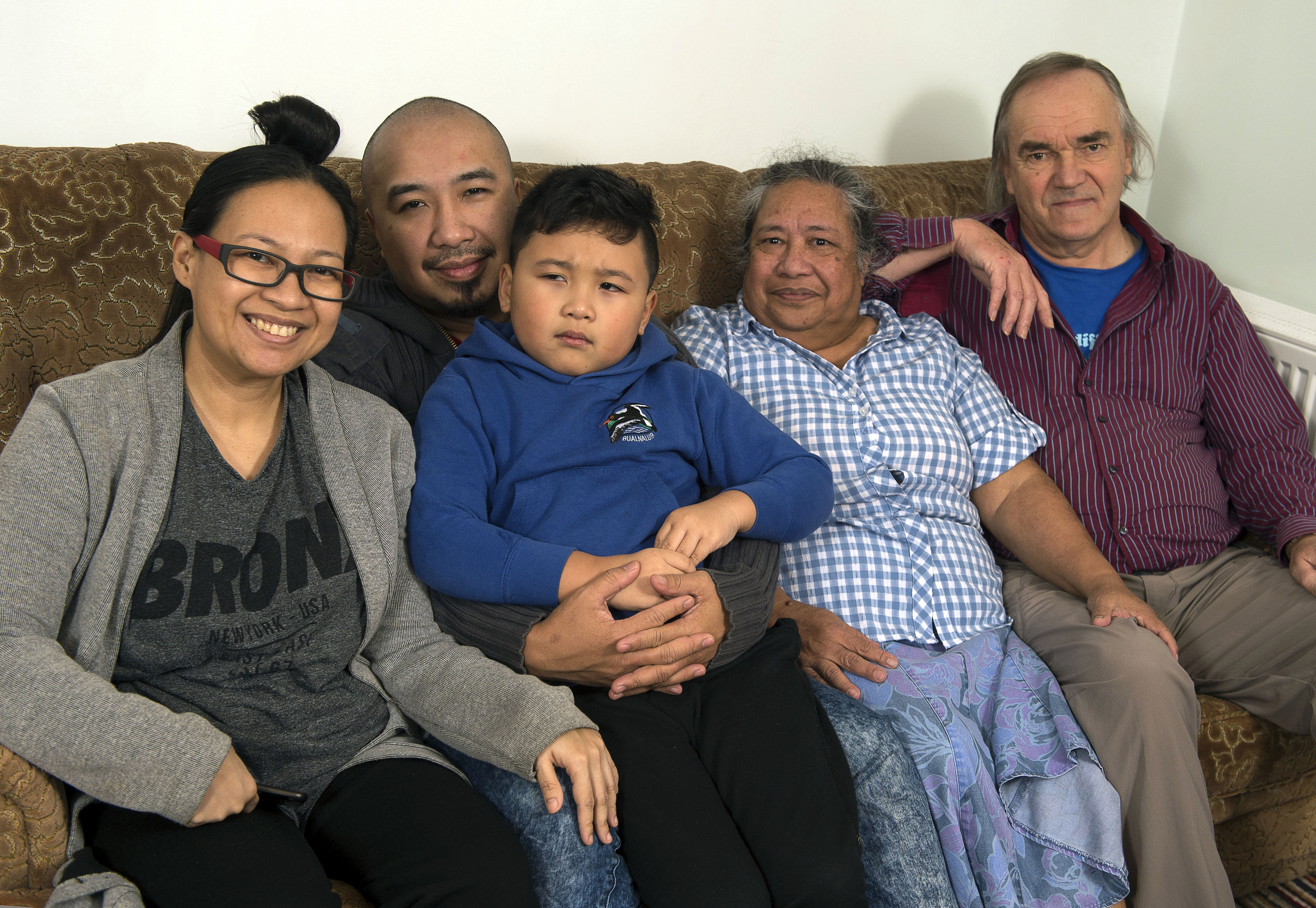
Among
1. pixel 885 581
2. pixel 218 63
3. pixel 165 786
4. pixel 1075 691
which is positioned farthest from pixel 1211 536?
pixel 218 63

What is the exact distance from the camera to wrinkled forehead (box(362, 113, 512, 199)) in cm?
189

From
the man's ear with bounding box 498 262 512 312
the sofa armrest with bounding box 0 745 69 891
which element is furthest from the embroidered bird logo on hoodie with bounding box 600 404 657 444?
the sofa armrest with bounding box 0 745 69 891

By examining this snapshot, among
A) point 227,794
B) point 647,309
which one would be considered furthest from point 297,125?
point 227,794

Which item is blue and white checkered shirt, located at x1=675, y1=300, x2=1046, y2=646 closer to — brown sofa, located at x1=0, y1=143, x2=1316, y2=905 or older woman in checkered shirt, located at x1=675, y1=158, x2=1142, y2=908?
older woman in checkered shirt, located at x1=675, y1=158, x2=1142, y2=908

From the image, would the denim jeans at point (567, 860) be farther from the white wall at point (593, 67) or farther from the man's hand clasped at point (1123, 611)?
the white wall at point (593, 67)

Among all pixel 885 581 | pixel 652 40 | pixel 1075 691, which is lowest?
pixel 1075 691

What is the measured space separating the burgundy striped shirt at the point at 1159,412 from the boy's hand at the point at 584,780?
4.34 ft

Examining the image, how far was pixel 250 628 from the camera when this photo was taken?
51.5 inches

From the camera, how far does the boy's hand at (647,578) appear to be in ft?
4.77

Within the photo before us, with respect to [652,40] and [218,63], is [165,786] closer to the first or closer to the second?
[218,63]

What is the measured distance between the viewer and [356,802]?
1.31 metres

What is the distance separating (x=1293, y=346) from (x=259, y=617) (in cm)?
231

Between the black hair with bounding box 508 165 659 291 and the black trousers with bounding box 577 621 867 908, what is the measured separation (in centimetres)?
69

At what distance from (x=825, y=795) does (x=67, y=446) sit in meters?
1.10
